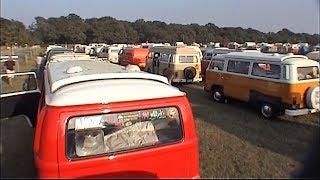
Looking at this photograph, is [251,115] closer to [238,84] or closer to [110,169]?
[238,84]

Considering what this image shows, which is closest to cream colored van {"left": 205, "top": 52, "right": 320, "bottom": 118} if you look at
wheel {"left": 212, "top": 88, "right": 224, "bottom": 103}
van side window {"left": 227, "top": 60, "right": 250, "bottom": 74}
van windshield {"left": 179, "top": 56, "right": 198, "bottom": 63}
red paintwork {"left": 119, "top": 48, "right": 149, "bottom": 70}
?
van side window {"left": 227, "top": 60, "right": 250, "bottom": 74}

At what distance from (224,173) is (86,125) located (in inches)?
124

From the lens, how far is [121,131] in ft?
11.0

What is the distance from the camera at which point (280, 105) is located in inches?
378

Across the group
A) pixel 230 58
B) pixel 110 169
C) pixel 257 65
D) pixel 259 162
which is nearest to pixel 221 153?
pixel 259 162

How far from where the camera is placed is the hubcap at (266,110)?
32.5 ft

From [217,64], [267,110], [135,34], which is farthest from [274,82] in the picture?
[135,34]

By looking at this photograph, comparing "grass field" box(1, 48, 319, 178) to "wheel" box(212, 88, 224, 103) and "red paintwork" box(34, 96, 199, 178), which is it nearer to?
"red paintwork" box(34, 96, 199, 178)

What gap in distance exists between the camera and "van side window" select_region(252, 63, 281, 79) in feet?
32.7

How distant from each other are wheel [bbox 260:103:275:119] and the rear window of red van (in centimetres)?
699

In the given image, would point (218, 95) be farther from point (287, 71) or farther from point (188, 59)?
point (188, 59)

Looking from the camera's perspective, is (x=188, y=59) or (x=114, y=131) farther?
(x=188, y=59)

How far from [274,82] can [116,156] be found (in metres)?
7.71

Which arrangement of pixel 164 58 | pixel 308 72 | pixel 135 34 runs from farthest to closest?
pixel 135 34, pixel 164 58, pixel 308 72
